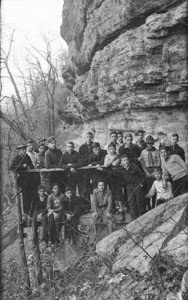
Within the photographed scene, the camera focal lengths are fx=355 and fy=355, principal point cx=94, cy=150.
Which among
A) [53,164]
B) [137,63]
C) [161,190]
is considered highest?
[137,63]

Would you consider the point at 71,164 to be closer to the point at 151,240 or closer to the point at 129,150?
the point at 129,150

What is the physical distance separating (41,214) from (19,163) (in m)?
1.13

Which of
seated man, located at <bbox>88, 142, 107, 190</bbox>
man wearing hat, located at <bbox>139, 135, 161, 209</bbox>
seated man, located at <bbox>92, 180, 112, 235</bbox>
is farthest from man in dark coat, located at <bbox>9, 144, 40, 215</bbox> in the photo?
man wearing hat, located at <bbox>139, 135, 161, 209</bbox>

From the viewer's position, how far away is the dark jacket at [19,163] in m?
7.21

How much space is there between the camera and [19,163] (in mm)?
7242

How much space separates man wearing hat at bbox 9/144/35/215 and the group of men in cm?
2

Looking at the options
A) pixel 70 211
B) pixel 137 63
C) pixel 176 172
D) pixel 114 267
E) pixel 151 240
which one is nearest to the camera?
pixel 151 240

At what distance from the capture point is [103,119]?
14133mm

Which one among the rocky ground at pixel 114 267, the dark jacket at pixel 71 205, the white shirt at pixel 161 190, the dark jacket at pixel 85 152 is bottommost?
the rocky ground at pixel 114 267

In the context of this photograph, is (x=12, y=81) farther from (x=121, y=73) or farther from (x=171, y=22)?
(x=171, y=22)

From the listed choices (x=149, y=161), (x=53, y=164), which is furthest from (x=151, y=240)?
(x=53, y=164)

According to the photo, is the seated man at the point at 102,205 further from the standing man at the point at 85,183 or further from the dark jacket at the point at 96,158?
the dark jacket at the point at 96,158

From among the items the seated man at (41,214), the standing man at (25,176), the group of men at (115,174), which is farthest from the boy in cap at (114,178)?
the standing man at (25,176)

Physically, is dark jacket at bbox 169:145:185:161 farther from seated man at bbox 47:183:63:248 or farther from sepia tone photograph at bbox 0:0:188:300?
seated man at bbox 47:183:63:248
